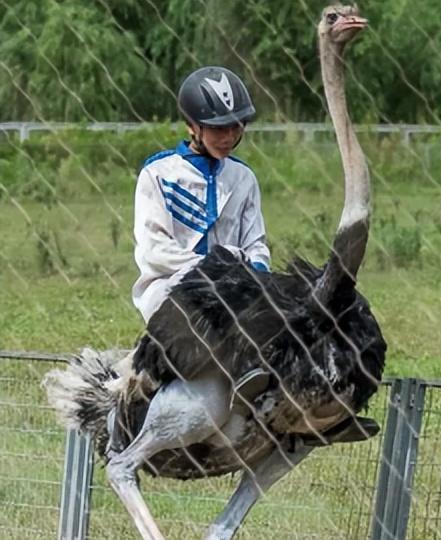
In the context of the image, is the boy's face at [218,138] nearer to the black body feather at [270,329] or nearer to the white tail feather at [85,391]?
the black body feather at [270,329]

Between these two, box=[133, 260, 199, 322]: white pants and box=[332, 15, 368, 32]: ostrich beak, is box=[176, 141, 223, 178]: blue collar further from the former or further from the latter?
box=[332, 15, 368, 32]: ostrich beak

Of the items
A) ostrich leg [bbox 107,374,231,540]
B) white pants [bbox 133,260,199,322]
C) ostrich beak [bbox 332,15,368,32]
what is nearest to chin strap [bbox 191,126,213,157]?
white pants [bbox 133,260,199,322]

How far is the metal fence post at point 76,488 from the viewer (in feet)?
16.4

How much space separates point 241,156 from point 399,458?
105 centimetres

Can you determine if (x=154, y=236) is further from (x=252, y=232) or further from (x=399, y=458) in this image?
(x=399, y=458)

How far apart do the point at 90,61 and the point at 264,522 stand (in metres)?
1.80

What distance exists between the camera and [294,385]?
4035mm

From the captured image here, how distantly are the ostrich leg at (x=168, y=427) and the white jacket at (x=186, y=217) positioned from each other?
0.72 ft

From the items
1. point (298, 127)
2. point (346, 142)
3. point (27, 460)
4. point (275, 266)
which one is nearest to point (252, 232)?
point (275, 266)

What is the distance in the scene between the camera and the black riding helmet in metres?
4.41

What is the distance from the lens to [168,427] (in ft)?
14.1

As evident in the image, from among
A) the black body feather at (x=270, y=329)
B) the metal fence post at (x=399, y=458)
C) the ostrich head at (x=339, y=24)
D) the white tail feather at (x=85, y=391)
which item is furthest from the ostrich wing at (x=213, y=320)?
the ostrich head at (x=339, y=24)

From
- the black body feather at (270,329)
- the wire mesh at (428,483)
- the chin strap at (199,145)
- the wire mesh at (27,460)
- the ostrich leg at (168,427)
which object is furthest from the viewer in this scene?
the wire mesh at (27,460)

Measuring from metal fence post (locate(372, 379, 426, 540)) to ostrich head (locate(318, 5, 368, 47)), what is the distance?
1.30m
